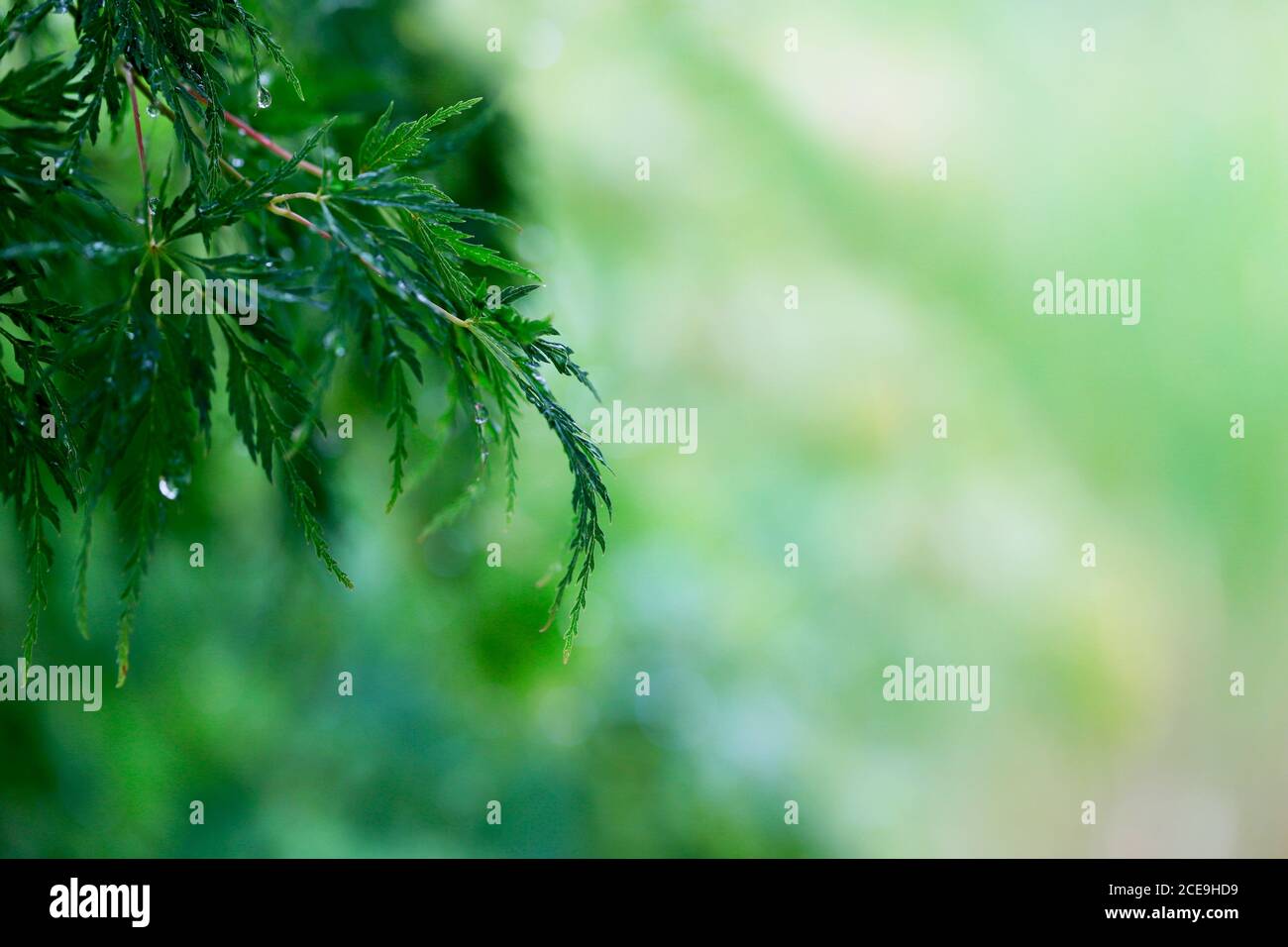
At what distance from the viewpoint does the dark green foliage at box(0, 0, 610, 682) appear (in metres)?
0.49

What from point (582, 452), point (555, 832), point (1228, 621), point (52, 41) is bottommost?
point (555, 832)

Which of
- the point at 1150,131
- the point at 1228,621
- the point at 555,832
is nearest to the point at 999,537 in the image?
the point at 1228,621

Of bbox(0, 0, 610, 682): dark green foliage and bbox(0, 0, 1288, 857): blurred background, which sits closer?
bbox(0, 0, 610, 682): dark green foliage

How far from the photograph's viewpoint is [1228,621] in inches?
105

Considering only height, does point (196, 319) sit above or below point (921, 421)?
below

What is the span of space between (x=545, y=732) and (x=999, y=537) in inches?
52.9

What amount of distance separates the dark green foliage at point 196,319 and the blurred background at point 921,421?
1851 millimetres

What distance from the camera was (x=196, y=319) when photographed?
0.52 m

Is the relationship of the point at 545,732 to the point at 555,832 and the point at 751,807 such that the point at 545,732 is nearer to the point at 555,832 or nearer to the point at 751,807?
the point at 555,832

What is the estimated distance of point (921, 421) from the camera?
2.68m

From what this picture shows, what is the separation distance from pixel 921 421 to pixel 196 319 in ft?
7.83

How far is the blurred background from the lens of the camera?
257 centimetres

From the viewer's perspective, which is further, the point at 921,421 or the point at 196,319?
the point at 921,421

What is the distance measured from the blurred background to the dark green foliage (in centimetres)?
185
